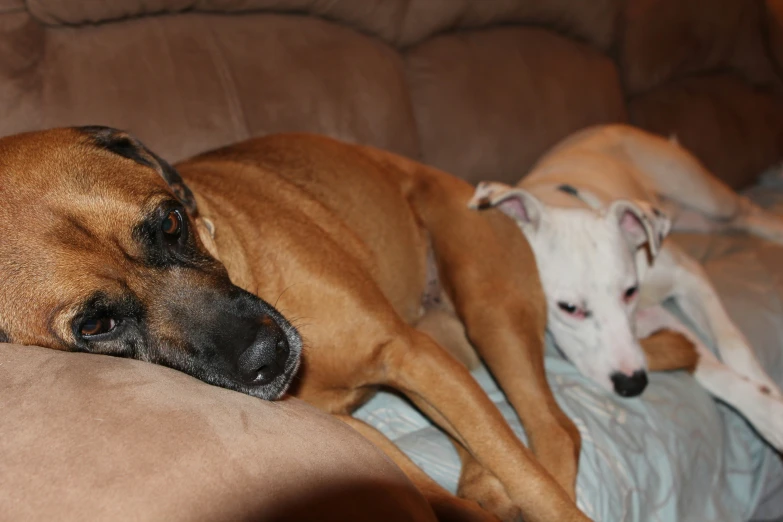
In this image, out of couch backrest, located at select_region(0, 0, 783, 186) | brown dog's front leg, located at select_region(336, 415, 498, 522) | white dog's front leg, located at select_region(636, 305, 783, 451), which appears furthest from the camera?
couch backrest, located at select_region(0, 0, 783, 186)

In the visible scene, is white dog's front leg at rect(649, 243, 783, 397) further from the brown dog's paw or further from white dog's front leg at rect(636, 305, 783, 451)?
the brown dog's paw

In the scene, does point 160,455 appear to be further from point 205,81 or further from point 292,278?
point 205,81

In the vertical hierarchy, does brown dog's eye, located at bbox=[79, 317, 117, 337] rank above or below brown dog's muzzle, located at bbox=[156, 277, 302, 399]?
above

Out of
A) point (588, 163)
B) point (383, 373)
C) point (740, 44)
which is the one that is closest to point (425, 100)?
point (588, 163)

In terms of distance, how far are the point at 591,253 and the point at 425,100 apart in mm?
1421

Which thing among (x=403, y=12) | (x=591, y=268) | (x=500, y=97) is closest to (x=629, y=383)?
(x=591, y=268)

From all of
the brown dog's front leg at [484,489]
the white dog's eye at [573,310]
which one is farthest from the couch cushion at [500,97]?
the brown dog's front leg at [484,489]

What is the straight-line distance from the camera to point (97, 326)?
1.54 metres

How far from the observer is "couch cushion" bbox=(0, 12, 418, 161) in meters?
2.58

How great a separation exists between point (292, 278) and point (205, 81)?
1.32 meters

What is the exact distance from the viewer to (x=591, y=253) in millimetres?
2744

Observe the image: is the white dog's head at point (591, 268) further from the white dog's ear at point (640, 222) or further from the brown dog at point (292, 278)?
the brown dog at point (292, 278)

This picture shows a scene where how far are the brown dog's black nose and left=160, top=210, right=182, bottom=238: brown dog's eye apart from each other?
1.08ft

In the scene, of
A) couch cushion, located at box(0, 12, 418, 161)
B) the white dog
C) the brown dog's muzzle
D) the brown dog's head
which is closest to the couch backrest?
couch cushion, located at box(0, 12, 418, 161)
